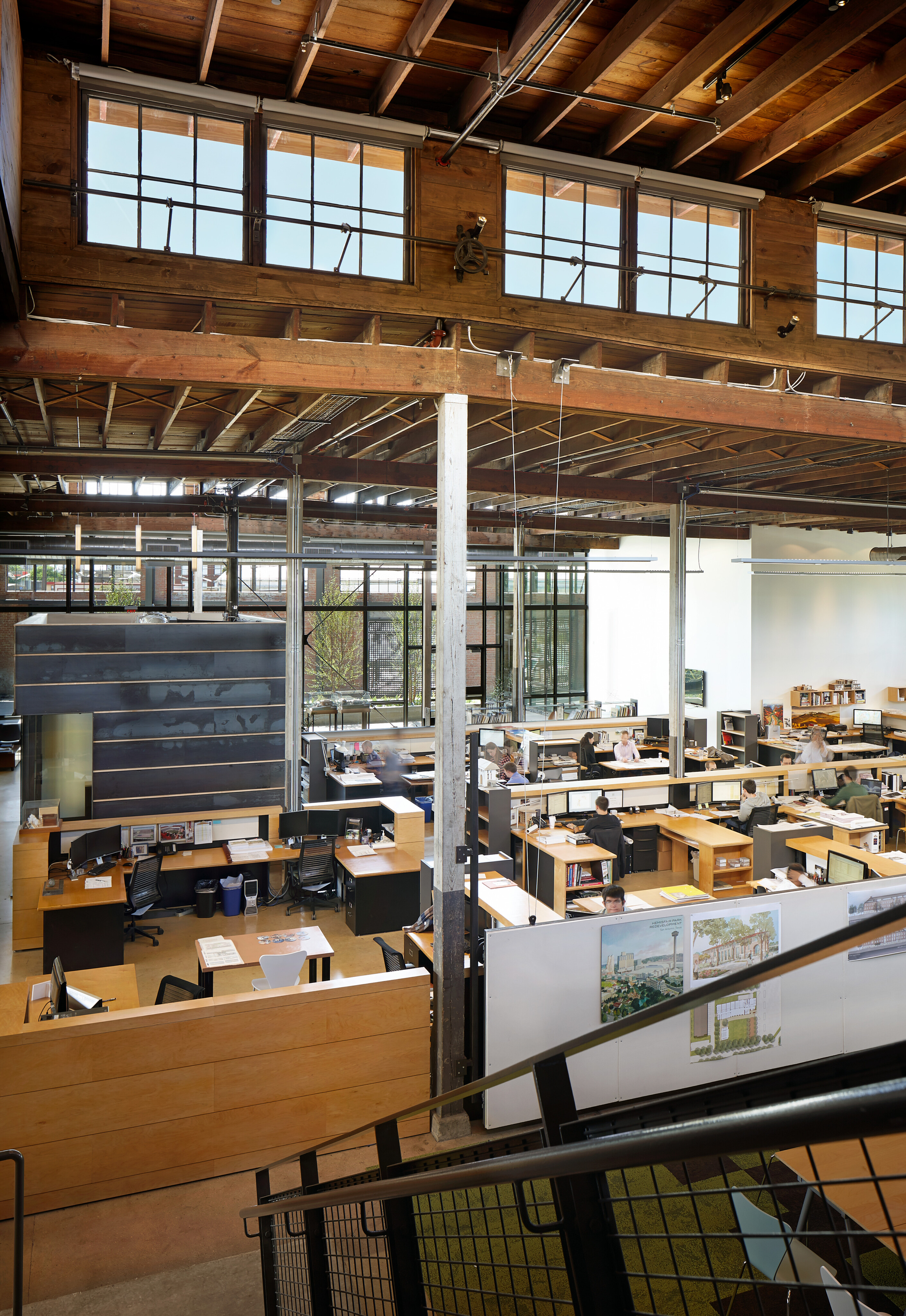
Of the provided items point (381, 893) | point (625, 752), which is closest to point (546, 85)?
point (381, 893)

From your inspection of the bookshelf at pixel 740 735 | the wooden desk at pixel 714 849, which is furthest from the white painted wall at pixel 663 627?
the wooden desk at pixel 714 849

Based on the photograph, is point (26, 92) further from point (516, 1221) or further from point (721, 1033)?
point (721, 1033)

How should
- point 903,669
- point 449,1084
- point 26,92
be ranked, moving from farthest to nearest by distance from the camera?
1. point 903,669
2. point 449,1084
3. point 26,92

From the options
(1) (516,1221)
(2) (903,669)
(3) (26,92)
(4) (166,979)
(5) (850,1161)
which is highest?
(3) (26,92)

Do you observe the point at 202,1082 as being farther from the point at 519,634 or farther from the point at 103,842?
the point at 519,634

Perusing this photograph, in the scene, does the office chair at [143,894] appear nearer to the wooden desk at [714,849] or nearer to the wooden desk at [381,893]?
the wooden desk at [381,893]

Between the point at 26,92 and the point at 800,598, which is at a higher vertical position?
the point at 26,92

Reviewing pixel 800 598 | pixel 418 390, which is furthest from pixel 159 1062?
pixel 800 598

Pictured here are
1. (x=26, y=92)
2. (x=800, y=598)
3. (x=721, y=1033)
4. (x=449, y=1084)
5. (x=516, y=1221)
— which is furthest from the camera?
(x=800, y=598)

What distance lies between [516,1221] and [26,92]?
734cm

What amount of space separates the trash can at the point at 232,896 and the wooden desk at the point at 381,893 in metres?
1.28

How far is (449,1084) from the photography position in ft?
20.6

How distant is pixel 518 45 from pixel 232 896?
905 centimetres

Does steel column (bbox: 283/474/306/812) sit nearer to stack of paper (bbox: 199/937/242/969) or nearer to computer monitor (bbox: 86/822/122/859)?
computer monitor (bbox: 86/822/122/859)
